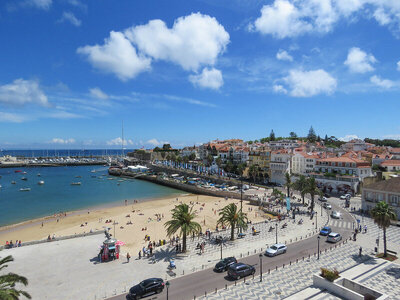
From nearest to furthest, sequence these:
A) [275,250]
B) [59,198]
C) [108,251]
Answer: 1. [108,251]
2. [275,250]
3. [59,198]

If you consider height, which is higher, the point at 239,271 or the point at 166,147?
the point at 166,147

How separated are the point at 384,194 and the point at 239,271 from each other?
32027 mm

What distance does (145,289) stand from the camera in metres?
18.3

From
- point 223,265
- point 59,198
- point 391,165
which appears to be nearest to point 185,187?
point 59,198

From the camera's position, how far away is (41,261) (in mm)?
24875

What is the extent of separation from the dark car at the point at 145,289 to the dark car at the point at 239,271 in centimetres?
550

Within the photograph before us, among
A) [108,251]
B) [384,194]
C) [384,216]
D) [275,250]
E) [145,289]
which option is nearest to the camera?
[145,289]

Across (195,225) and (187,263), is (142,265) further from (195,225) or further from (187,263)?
(195,225)

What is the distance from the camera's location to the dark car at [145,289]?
59.4 ft

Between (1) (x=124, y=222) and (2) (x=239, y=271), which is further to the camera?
(1) (x=124, y=222)

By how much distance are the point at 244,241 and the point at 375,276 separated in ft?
42.5

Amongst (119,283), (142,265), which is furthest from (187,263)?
(119,283)

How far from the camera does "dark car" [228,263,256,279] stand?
67.6ft

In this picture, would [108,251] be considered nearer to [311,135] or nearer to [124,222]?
[124,222]
